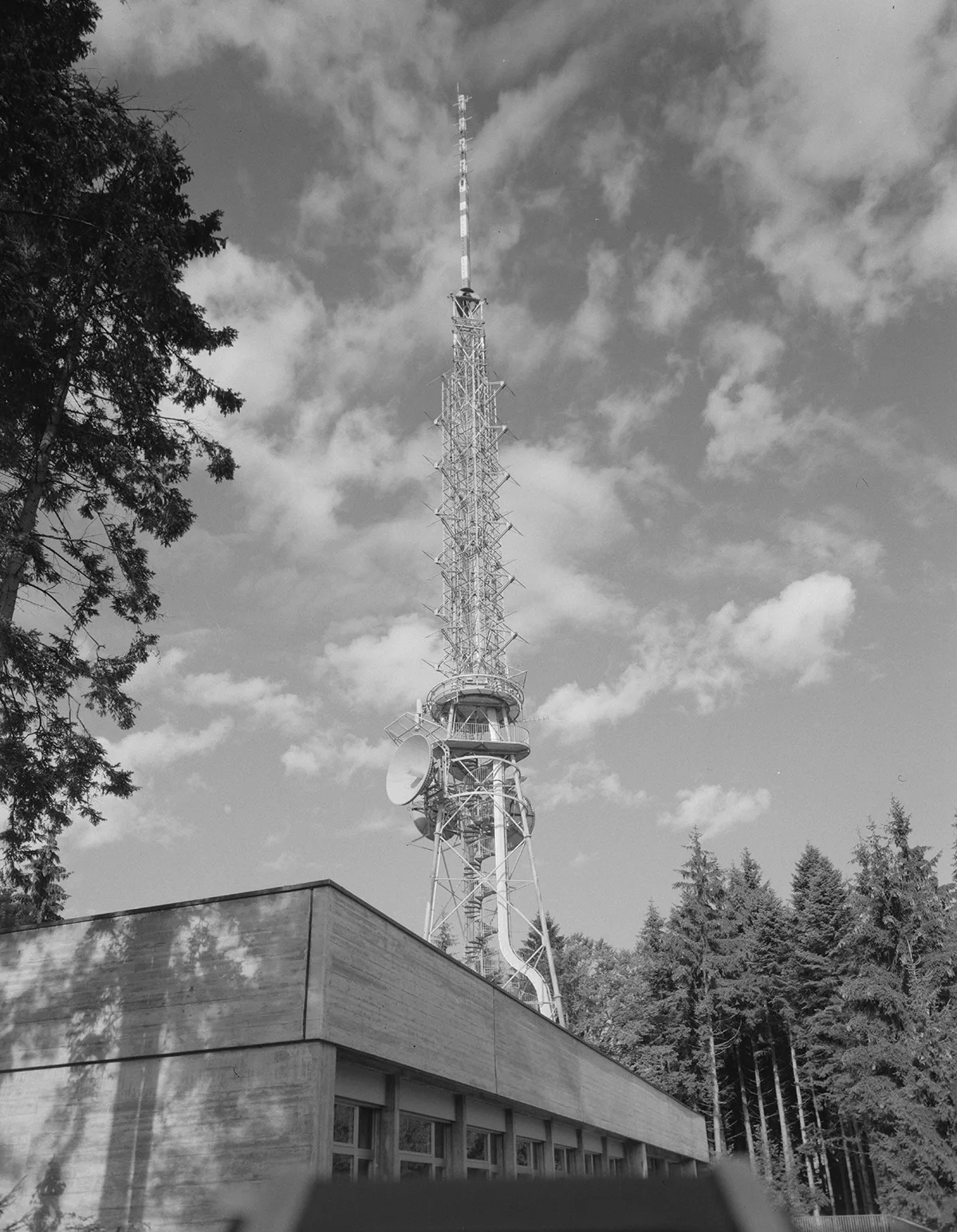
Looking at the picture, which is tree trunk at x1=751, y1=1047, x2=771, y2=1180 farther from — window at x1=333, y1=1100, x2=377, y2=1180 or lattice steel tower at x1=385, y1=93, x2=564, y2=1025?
window at x1=333, y1=1100, x2=377, y2=1180

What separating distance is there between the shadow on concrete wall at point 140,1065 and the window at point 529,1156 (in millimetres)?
8580

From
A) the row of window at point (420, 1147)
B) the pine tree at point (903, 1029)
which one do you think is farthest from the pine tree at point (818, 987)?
the row of window at point (420, 1147)

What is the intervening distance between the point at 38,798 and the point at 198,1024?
386cm

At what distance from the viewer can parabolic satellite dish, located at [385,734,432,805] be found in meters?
36.0

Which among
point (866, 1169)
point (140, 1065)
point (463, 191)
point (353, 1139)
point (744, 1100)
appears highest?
point (463, 191)

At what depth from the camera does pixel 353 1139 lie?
13914 millimetres

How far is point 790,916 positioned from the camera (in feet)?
169

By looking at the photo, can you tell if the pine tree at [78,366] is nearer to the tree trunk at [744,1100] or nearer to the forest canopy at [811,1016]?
the forest canopy at [811,1016]

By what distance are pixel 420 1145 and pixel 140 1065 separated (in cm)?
492

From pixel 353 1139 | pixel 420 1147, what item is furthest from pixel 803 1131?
pixel 353 1139

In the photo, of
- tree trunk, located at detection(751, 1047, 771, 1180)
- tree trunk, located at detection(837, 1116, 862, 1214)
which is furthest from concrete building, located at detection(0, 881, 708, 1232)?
tree trunk, located at detection(837, 1116, 862, 1214)

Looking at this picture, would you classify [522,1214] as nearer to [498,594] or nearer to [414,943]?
[414,943]

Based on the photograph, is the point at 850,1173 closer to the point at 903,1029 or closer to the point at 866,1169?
the point at 866,1169

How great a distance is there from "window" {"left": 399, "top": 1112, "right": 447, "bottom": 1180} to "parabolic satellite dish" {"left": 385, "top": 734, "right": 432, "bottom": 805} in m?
19.2
